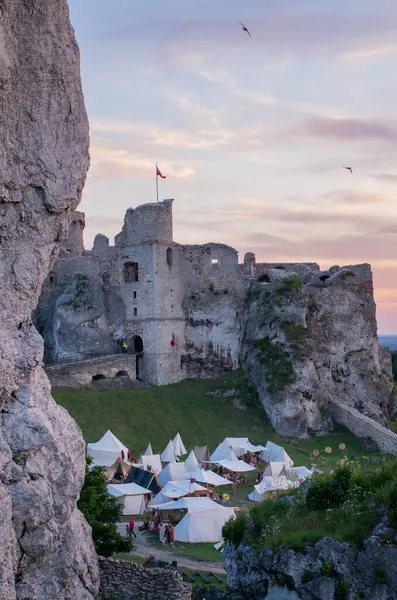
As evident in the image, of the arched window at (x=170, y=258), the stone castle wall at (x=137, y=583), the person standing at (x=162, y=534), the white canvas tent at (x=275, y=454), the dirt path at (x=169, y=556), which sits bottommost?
the dirt path at (x=169, y=556)

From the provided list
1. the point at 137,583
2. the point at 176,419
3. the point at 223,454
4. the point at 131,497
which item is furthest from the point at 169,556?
the point at 176,419

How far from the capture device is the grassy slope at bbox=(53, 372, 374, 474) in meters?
47.3

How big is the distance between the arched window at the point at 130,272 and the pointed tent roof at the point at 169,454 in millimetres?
16682

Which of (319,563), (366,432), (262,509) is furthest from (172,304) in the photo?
(319,563)

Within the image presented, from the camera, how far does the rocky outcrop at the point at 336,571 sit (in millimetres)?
18828

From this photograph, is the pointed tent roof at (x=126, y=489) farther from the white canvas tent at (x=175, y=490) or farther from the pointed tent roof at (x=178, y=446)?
the pointed tent roof at (x=178, y=446)

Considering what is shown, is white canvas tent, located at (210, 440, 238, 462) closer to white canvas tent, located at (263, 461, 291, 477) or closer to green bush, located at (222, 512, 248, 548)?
white canvas tent, located at (263, 461, 291, 477)

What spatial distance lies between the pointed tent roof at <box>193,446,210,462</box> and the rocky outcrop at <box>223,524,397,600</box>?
23873 millimetres

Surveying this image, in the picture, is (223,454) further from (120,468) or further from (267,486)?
(267,486)

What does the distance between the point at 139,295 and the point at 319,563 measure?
3892cm

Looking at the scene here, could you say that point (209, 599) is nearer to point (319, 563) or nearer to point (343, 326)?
point (319, 563)

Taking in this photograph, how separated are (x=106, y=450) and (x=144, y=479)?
361cm

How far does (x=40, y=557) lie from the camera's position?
16.7m

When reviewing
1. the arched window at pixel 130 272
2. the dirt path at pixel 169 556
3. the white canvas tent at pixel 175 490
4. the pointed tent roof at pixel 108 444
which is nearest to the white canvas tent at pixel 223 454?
the pointed tent roof at pixel 108 444
